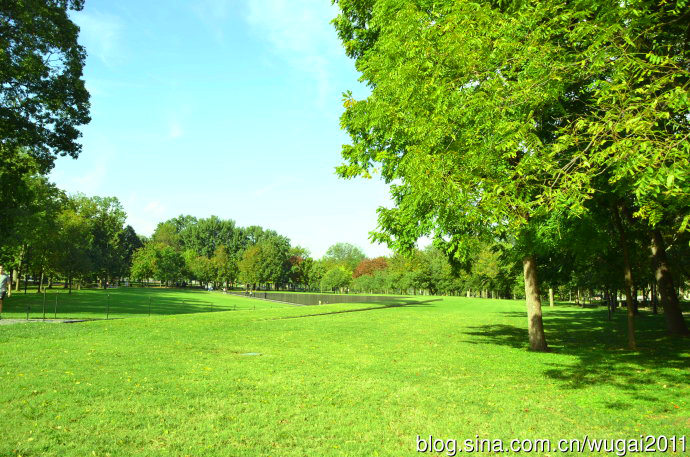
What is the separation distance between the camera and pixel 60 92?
71.1 feet

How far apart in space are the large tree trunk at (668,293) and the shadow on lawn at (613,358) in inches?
25.6

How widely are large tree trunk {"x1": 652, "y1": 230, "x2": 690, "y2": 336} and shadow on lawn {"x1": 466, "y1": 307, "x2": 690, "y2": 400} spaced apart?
0.65 m

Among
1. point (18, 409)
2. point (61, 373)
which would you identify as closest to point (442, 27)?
point (18, 409)

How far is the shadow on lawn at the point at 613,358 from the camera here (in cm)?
956

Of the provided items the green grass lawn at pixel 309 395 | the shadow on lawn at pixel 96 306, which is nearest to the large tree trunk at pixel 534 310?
the green grass lawn at pixel 309 395

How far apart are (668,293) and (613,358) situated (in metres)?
8.81

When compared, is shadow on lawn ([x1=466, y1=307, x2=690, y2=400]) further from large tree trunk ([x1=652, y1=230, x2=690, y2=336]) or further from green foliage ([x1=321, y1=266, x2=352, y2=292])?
green foliage ([x1=321, y1=266, x2=352, y2=292])

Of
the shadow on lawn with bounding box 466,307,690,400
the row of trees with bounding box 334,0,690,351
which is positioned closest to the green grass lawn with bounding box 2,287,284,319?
the row of trees with bounding box 334,0,690,351

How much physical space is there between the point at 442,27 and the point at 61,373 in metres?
10.9

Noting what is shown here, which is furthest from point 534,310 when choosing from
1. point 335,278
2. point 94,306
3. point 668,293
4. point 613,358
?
point 335,278

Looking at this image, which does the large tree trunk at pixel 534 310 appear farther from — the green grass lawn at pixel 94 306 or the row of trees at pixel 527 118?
the green grass lawn at pixel 94 306

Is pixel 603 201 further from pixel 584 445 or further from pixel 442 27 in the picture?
pixel 584 445

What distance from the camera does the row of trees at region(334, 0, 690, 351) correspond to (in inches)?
232

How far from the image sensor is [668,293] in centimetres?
1889
